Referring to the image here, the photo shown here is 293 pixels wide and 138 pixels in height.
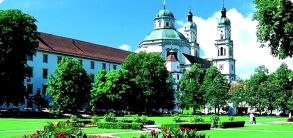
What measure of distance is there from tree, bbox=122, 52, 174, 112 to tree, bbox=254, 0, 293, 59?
53970 mm

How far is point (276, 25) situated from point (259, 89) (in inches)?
2918

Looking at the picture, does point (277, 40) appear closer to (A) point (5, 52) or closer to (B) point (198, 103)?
(A) point (5, 52)

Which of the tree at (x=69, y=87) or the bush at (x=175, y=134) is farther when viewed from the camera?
the tree at (x=69, y=87)

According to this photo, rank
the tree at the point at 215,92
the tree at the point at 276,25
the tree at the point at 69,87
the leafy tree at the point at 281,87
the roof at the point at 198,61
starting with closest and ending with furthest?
1. the tree at the point at 276,25
2. the tree at the point at 69,87
3. the leafy tree at the point at 281,87
4. the tree at the point at 215,92
5. the roof at the point at 198,61

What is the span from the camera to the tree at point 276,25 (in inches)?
972

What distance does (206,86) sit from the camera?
344 feet

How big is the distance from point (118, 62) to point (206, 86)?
1994cm

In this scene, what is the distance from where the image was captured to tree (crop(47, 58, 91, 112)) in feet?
220

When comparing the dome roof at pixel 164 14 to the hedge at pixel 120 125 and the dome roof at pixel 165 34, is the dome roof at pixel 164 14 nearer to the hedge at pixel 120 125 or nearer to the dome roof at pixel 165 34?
the dome roof at pixel 165 34

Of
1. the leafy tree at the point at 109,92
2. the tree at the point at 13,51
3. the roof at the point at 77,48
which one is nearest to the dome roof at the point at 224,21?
the roof at the point at 77,48

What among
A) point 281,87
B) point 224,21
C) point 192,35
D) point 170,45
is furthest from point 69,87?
point 224,21

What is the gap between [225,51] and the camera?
511 feet

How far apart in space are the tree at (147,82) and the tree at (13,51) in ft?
81.9

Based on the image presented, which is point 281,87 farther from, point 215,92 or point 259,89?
point 215,92
